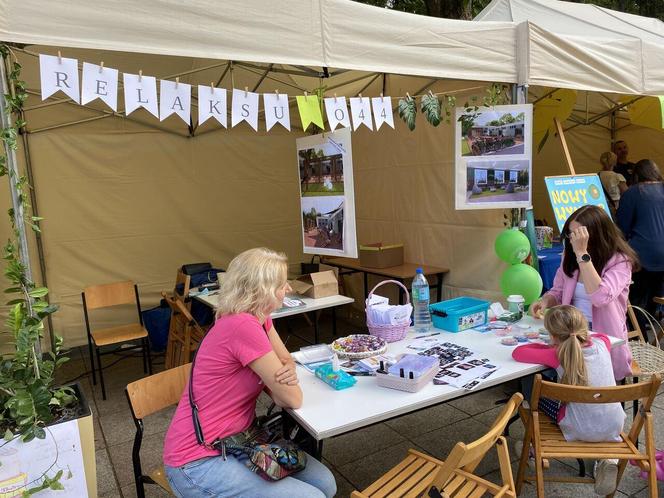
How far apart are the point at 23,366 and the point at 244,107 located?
4.95 ft

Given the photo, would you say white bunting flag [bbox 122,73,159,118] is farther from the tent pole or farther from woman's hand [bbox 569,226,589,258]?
woman's hand [bbox 569,226,589,258]

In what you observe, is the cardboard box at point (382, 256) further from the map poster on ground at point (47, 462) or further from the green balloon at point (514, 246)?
the map poster on ground at point (47, 462)

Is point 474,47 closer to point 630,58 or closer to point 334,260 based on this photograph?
point 630,58

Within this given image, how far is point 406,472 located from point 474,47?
2380 millimetres

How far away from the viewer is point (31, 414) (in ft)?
5.97

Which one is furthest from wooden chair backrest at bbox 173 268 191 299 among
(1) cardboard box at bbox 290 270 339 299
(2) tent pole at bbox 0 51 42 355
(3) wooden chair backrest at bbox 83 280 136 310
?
(2) tent pole at bbox 0 51 42 355

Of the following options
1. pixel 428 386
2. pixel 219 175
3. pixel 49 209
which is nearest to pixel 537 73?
pixel 428 386

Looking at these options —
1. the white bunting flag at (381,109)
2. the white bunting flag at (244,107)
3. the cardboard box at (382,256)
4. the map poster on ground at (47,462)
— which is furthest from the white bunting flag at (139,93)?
the cardboard box at (382,256)

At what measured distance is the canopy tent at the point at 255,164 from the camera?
2.72 metres

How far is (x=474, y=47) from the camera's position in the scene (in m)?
2.99

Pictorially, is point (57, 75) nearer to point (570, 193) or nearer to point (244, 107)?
point (244, 107)

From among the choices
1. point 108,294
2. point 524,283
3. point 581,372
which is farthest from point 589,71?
point 108,294

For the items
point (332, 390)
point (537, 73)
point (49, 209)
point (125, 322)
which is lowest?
point (125, 322)

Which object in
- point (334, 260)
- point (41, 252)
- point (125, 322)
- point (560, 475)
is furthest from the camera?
point (334, 260)
